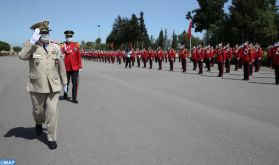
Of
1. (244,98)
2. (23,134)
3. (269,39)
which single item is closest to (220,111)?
(244,98)

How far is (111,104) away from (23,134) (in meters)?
3.81

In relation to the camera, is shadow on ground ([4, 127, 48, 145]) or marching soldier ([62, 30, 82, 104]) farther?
marching soldier ([62, 30, 82, 104])

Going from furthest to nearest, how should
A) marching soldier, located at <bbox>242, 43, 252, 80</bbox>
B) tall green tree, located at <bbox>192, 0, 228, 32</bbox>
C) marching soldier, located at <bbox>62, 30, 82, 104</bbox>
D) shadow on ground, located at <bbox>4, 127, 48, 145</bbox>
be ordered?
tall green tree, located at <bbox>192, 0, 228, 32</bbox>, marching soldier, located at <bbox>242, 43, 252, 80</bbox>, marching soldier, located at <bbox>62, 30, 82, 104</bbox>, shadow on ground, located at <bbox>4, 127, 48, 145</bbox>

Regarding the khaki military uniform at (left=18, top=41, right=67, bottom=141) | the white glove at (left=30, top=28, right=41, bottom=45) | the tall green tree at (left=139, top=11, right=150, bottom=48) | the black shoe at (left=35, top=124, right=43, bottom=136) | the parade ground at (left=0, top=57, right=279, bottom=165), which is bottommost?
the parade ground at (left=0, top=57, right=279, bottom=165)

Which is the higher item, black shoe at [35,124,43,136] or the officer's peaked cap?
the officer's peaked cap

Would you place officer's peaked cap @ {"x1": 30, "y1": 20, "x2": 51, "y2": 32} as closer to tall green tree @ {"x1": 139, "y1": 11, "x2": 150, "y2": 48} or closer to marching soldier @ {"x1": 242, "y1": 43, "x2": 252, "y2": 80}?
marching soldier @ {"x1": 242, "y1": 43, "x2": 252, "y2": 80}

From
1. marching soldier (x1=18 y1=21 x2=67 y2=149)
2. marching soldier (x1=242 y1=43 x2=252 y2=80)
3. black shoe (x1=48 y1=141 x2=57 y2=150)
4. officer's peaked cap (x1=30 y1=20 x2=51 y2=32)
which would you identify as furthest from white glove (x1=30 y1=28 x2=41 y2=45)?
marching soldier (x1=242 y1=43 x2=252 y2=80)

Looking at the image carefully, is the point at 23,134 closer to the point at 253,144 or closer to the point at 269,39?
the point at 253,144

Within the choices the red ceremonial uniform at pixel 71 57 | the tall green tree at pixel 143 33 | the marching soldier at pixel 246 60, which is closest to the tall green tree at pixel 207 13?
the tall green tree at pixel 143 33

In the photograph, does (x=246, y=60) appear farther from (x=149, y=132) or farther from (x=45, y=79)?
(x=45, y=79)

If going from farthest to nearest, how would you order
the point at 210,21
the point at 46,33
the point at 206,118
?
the point at 210,21 < the point at 206,118 < the point at 46,33

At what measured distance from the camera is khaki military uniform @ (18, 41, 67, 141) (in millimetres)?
5945

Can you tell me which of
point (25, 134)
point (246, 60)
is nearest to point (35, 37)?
point (25, 134)

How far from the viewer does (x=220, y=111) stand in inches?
367
